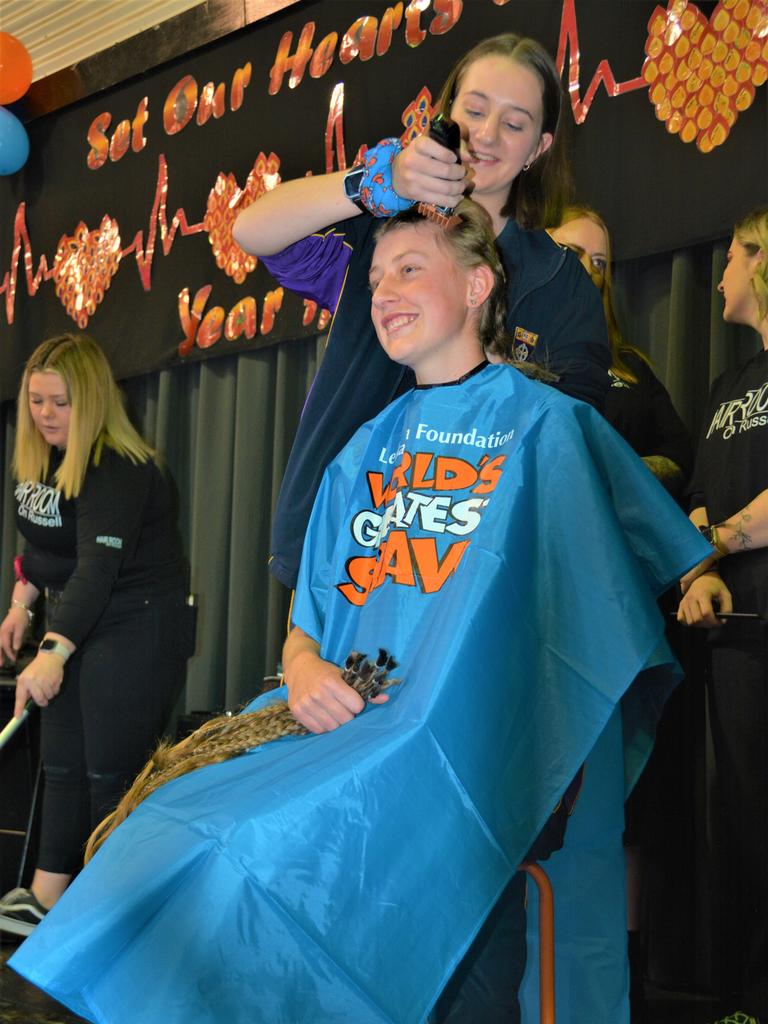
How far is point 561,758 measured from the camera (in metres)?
1.39

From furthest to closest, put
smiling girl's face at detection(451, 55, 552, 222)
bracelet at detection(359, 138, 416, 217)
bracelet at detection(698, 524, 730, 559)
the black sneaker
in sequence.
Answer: the black sneaker, bracelet at detection(698, 524, 730, 559), smiling girl's face at detection(451, 55, 552, 222), bracelet at detection(359, 138, 416, 217)

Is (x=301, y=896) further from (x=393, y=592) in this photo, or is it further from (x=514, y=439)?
(x=514, y=439)

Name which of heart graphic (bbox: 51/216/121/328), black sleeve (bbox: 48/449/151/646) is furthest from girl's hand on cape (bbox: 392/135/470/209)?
heart graphic (bbox: 51/216/121/328)

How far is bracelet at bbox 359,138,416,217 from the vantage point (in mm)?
1516

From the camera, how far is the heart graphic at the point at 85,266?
158 inches

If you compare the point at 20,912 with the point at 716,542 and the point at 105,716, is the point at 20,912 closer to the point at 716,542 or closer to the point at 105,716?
the point at 105,716

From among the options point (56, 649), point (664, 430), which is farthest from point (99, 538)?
point (664, 430)

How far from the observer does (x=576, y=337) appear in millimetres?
1770

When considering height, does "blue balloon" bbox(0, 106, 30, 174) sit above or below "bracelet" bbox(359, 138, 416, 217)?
above

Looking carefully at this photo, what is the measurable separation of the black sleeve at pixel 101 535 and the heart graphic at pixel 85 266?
139cm

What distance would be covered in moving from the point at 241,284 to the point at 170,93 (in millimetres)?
869

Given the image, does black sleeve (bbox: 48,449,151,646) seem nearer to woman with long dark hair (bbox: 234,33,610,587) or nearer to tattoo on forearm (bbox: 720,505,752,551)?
woman with long dark hair (bbox: 234,33,610,587)

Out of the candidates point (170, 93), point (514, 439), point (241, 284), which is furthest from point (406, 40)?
point (514, 439)

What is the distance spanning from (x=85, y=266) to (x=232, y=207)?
0.78 meters
